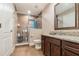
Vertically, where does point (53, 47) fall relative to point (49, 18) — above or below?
below

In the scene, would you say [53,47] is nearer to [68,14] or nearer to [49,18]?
[68,14]

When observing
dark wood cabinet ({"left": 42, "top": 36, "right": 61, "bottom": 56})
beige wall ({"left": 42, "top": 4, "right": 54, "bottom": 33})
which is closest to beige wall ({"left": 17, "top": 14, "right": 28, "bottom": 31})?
beige wall ({"left": 42, "top": 4, "right": 54, "bottom": 33})

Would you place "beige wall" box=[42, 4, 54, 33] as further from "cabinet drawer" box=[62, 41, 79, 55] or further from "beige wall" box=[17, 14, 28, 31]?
"cabinet drawer" box=[62, 41, 79, 55]

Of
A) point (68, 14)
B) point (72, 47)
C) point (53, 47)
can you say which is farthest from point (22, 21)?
point (72, 47)

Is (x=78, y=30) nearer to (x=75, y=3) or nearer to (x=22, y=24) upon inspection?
(x=75, y=3)

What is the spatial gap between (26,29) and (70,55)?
215 inches

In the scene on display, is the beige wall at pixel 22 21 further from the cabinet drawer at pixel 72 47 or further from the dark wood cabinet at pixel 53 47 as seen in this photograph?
the cabinet drawer at pixel 72 47

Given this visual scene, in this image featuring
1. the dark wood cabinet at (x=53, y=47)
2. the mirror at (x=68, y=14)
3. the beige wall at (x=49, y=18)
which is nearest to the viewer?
the dark wood cabinet at (x=53, y=47)

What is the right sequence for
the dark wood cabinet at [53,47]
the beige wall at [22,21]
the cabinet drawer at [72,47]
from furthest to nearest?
the beige wall at [22,21] < the dark wood cabinet at [53,47] < the cabinet drawer at [72,47]

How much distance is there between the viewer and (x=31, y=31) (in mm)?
6379

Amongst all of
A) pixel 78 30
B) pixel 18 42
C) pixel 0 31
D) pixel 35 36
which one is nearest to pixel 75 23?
pixel 78 30

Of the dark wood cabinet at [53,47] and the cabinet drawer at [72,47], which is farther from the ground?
the cabinet drawer at [72,47]

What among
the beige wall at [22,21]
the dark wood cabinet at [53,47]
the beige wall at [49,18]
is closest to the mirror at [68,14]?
the dark wood cabinet at [53,47]

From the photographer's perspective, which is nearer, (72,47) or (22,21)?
(72,47)
